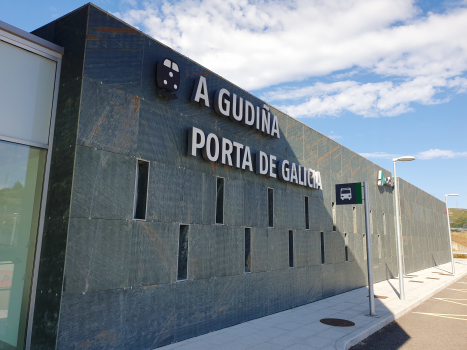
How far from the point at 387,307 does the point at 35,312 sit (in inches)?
441

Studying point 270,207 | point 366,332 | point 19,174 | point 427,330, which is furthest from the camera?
point 270,207

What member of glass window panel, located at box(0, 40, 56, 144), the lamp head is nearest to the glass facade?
glass window panel, located at box(0, 40, 56, 144)

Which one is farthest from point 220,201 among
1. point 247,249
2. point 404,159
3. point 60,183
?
point 404,159

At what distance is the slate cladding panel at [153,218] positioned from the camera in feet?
19.5

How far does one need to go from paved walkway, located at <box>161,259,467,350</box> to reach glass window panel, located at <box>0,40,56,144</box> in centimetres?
511

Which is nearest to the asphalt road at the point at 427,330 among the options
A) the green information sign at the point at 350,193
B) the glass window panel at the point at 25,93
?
the green information sign at the point at 350,193

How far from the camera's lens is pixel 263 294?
33.5ft

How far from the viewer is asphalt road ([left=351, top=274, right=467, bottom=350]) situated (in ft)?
26.3

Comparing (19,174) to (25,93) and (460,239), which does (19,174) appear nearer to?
(25,93)

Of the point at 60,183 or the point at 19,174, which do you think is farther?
the point at 60,183

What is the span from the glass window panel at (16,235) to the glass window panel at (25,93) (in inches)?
13.2

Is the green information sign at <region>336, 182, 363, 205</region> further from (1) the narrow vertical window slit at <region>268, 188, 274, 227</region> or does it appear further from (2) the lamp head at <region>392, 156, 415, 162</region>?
(2) the lamp head at <region>392, 156, 415, 162</region>

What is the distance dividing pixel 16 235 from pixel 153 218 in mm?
2506

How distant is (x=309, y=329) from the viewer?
28.7ft
